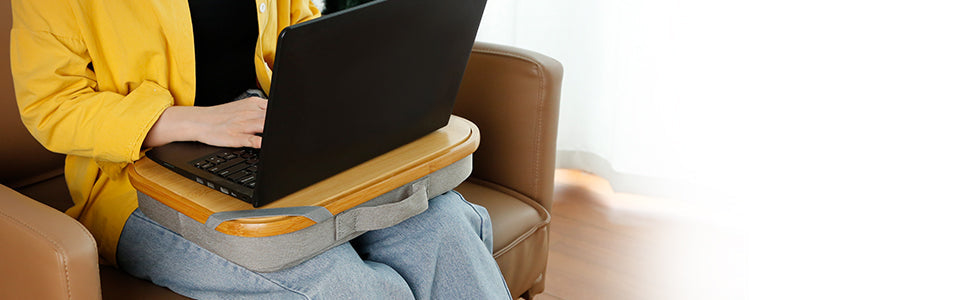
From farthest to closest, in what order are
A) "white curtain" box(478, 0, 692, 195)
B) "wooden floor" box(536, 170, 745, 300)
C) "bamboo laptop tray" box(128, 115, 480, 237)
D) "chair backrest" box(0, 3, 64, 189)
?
"white curtain" box(478, 0, 692, 195) < "wooden floor" box(536, 170, 745, 300) < "chair backrest" box(0, 3, 64, 189) < "bamboo laptop tray" box(128, 115, 480, 237)

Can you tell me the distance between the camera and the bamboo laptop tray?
30.3 inches

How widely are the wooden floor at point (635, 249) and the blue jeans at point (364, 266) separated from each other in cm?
61

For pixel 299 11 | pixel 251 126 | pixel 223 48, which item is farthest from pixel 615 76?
pixel 251 126

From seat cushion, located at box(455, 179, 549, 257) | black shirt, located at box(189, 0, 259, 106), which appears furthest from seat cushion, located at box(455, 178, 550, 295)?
black shirt, located at box(189, 0, 259, 106)

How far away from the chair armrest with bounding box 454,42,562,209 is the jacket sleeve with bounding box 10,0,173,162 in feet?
1.87

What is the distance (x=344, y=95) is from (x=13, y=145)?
668 mm

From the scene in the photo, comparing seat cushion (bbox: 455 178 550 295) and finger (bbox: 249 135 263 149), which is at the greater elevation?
finger (bbox: 249 135 263 149)

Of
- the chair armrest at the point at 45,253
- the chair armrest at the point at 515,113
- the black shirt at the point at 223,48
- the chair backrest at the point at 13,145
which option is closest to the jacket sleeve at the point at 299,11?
the black shirt at the point at 223,48

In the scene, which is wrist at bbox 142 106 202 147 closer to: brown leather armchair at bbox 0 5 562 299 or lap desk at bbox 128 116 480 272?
lap desk at bbox 128 116 480 272

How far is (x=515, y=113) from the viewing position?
1309 mm

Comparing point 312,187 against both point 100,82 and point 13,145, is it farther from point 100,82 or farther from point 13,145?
point 13,145

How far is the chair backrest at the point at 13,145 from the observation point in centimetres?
109

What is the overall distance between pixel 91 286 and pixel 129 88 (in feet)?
0.94

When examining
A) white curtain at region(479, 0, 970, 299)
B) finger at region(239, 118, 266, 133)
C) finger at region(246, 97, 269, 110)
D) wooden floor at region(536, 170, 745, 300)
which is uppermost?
finger at region(246, 97, 269, 110)
